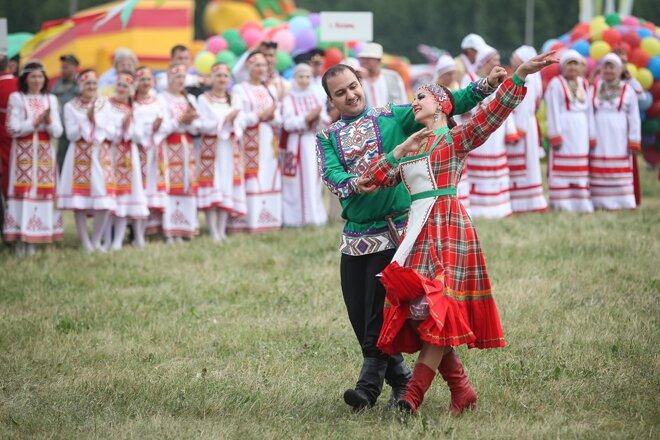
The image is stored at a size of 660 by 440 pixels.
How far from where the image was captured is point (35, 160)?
1052cm

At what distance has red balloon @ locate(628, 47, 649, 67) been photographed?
14.8 metres

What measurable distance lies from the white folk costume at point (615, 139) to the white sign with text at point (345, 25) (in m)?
2.97

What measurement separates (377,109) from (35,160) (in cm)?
614

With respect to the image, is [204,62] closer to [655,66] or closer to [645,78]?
[645,78]

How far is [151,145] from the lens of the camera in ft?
36.7

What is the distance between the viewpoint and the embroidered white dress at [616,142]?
43.1 ft

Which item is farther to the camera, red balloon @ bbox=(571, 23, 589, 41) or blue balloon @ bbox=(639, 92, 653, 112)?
red balloon @ bbox=(571, 23, 589, 41)

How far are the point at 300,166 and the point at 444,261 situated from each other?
306 inches

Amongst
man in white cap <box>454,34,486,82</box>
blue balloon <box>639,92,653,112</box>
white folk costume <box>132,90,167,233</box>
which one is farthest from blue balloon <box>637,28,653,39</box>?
white folk costume <box>132,90,167,233</box>

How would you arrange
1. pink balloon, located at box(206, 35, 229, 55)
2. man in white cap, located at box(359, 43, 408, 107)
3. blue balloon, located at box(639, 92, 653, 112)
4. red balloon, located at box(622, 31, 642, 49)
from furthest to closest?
1. pink balloon, located at box(206, 35, 229, 55)
2. red balloon, located at box(622, 31, 642, 49)
3. blue balloon, located at box(639, 92, 653, 112)
4. man in white cap, located at box(359, 43, 408, 107)

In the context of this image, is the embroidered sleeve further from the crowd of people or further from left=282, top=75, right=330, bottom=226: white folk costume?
left=282, top=75, right=330, bottom=226: white folk costume

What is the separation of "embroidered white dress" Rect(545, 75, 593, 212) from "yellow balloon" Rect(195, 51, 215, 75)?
5.66m

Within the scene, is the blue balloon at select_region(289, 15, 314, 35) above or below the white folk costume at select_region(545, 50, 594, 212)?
above

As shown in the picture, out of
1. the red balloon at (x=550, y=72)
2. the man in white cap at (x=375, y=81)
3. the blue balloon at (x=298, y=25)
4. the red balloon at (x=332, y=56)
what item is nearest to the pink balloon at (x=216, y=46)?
the blue balloon at (x=298, y=25)
